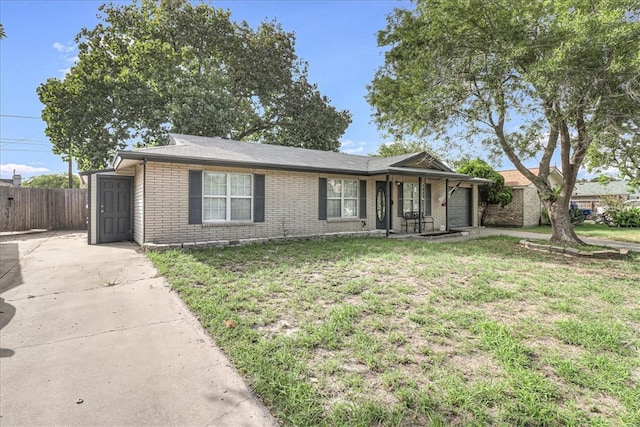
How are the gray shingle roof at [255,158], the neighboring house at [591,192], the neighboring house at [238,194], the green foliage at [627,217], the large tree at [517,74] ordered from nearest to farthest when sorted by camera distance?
the large tree at [517,74] < the gray shingle roof at [255,158] < the neighboring house at [238,194] < the green foliage at [627,217] < the neighboring house at [591,192]

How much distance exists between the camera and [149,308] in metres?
4.18

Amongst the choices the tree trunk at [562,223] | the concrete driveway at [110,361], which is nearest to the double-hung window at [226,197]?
the concrete driveway at [110,361]

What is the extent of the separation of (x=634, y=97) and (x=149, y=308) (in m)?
10.2

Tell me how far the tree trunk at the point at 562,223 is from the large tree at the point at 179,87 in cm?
1484

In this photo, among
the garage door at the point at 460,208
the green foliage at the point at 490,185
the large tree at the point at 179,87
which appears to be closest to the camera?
the garage door at the point at 460,208

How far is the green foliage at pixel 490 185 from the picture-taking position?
1739 centimetres

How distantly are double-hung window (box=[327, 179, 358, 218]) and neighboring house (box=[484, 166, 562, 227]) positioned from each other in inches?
443

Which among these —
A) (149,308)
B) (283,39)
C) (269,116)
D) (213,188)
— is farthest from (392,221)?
(283,39)

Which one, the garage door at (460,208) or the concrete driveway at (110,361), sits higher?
the garage door at (460,208)

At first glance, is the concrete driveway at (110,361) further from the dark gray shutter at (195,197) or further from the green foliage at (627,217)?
the green foliage at (627,217)

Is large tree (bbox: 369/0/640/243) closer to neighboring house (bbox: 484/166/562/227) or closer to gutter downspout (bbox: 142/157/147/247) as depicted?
gutter downspout (bbox: 142/157/147/247)

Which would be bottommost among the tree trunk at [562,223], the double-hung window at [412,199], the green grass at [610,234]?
the green grass at [610,234]

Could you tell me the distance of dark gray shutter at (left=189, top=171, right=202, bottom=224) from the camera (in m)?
8.72

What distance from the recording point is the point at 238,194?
31.6ft
